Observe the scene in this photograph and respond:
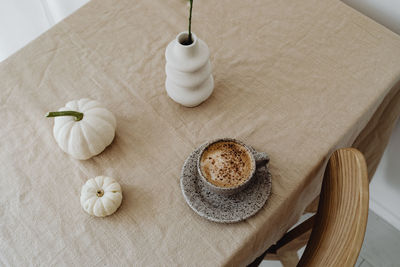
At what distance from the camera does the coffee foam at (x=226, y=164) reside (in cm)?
70

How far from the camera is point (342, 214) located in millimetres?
660

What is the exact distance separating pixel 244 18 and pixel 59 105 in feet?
1.71

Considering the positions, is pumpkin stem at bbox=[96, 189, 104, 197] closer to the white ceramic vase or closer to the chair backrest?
the white ceramic vase

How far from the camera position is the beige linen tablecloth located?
2.32 ft

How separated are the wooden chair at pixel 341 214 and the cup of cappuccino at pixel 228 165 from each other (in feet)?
0.45

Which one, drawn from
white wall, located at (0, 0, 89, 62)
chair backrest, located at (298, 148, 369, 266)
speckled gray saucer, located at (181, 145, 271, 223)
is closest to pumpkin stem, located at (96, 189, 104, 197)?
speckled gray saucer, located at (181, 145, 271, 223)

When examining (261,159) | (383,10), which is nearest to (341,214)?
(261,159)

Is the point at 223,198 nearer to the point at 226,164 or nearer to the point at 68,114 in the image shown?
the point at 226,164

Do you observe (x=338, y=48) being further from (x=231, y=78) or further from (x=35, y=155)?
(x=35, y=155)

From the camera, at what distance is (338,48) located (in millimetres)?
941

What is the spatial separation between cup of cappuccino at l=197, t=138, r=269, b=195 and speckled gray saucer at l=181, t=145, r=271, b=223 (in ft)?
0.13

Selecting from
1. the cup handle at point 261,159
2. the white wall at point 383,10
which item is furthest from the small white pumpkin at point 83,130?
the white wall at point 383,10

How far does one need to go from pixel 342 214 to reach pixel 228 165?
0.72 feet

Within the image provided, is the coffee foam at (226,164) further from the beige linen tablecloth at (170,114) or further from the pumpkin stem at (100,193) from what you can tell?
the pumpkin stem at (100,193)
